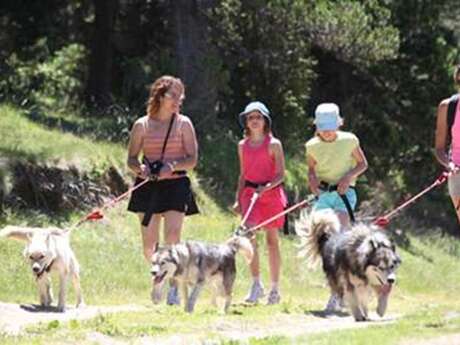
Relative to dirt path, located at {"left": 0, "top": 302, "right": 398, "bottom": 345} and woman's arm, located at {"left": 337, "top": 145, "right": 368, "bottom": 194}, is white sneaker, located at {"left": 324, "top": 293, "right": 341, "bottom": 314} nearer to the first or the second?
dirt path, located at {"left": 0, "top": 302, "right": 398, "bottom": 345}

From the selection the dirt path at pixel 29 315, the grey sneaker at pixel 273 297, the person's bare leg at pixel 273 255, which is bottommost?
the dirt path at pixel 29 315

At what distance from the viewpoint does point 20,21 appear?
25172 millimetres

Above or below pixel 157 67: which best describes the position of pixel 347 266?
below

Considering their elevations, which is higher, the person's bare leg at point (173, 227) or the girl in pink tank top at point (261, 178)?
the girl in pink tank top at point (261, 178)

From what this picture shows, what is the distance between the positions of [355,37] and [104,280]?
34.1ft

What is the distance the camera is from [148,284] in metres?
15.1

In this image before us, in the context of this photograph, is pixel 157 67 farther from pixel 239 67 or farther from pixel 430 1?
pixel 430 1

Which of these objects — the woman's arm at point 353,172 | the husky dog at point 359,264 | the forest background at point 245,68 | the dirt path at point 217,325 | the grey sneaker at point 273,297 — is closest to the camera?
the dirt path at point 217,325

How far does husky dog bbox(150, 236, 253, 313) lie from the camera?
35.6 ft

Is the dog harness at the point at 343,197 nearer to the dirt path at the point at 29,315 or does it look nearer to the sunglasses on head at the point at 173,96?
the sunglasses on head at the point at 173,96

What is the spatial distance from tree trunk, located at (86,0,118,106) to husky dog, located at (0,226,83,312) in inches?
507

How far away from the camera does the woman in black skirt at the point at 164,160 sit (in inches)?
452

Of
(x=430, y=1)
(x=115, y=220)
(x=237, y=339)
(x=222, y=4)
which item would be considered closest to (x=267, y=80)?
(x=222, y=4)

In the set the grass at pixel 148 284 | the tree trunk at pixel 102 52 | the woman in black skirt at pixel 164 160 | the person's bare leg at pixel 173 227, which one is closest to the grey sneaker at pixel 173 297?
the woman in black skirt at pixel 164 160
